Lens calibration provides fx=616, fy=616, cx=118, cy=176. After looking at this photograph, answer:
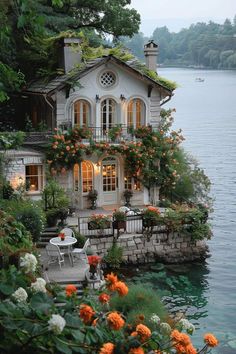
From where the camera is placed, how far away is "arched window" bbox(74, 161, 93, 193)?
1019 inches

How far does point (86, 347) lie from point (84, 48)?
70.3 feet

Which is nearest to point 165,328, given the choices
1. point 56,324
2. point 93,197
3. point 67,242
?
point 56,324

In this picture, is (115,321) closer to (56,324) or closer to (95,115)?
(56,324)

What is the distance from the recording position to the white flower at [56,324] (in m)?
6.34

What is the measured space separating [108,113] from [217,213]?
11.9 meters

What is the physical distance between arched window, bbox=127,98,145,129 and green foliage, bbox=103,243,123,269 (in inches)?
255

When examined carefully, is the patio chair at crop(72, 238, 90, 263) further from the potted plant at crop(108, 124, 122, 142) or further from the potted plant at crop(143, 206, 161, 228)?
the potted plant at crop(108, 124, 122, 142)

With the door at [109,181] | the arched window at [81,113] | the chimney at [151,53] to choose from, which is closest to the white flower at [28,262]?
the arched window at [81,113]

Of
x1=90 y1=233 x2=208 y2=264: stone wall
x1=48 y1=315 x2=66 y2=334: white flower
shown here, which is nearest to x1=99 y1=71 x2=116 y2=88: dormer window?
x1=90 y1=233 x2=208 y2=264: stone wall

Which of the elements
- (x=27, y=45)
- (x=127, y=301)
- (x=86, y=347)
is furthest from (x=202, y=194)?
(x=86, y=347)

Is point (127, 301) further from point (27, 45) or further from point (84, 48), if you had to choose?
point (27, 45)

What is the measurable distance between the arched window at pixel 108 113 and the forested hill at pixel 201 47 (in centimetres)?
12818

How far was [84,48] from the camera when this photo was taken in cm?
2684

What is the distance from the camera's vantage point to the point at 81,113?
25.9m
